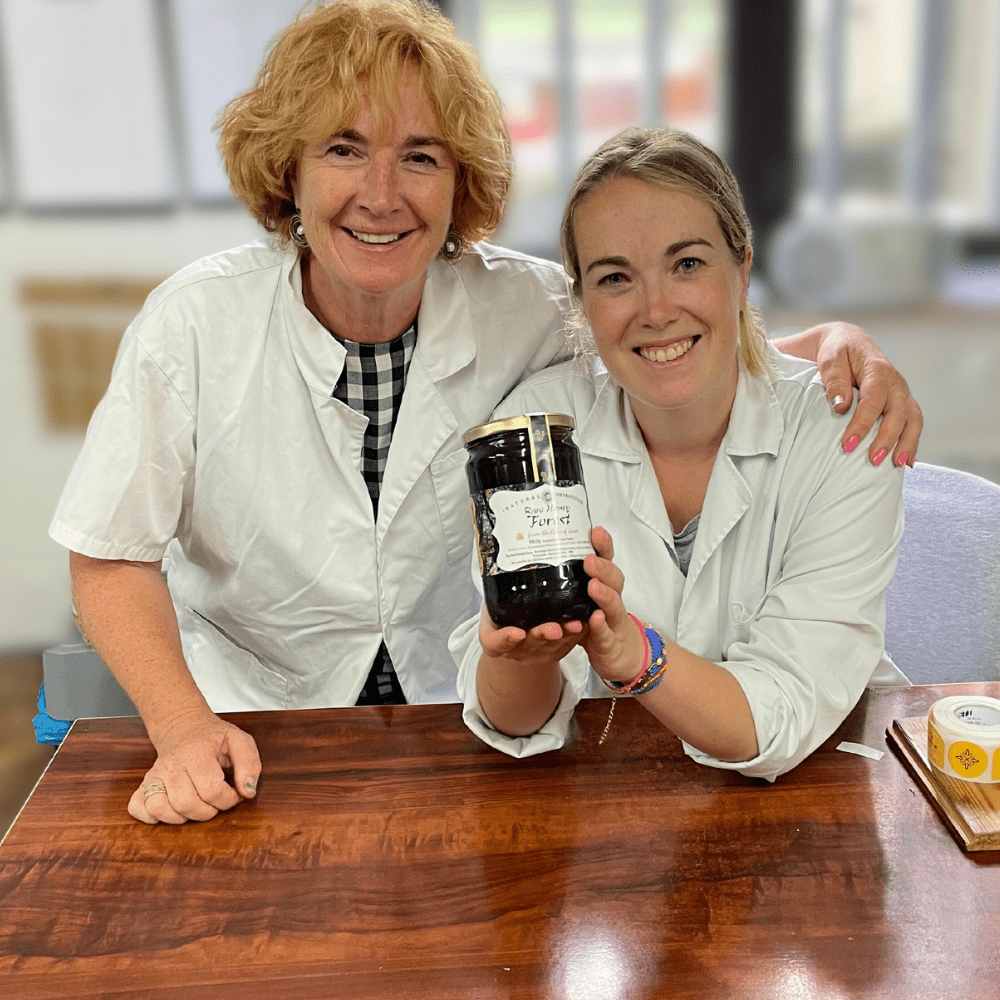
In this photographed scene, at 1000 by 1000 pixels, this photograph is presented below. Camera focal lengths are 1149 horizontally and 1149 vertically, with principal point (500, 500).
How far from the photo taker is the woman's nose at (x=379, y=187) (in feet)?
4.98

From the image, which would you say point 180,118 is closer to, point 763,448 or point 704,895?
point 763,448

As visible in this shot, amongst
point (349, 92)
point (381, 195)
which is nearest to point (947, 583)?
point (381, 195)

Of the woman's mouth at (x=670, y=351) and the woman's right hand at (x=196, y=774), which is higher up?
the woman's mouth at (x=670, y=351)

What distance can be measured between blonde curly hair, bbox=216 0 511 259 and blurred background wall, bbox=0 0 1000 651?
1.53 meters

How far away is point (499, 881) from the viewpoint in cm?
109

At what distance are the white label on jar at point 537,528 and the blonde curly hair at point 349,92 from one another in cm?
70

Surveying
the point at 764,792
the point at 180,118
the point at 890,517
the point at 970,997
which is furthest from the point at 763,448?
the point at 180,118

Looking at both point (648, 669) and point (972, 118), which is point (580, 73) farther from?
point (648, 669)

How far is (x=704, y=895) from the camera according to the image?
106 cm

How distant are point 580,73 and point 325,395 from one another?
1.86 meters

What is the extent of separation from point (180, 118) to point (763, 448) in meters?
2.32

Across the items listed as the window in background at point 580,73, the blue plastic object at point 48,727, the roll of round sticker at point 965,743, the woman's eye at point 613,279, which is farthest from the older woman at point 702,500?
the window in background at point 580,73

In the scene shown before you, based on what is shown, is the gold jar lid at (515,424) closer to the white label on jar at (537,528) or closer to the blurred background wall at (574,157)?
the white label on jar at (537,528)

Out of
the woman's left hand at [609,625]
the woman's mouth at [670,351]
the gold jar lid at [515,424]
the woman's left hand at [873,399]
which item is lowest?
the woman's left hand at [609,625]
